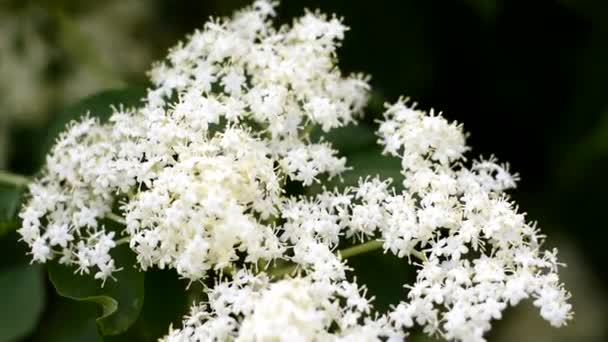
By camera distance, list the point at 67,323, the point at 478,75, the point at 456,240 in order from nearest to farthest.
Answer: the point at 456,240 < the point at 67,323 < the point at 478,75

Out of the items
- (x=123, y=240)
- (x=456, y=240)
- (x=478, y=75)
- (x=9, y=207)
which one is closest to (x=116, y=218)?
(x=123, y=240)

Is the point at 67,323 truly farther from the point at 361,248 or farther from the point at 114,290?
the point at 361,248

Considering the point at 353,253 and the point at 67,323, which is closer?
the point at 353,253

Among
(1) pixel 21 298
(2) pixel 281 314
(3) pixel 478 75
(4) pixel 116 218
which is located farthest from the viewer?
(3) pixel 478 75

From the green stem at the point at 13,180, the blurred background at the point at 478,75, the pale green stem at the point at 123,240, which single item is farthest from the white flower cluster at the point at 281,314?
the blurred background at the point at 478,75

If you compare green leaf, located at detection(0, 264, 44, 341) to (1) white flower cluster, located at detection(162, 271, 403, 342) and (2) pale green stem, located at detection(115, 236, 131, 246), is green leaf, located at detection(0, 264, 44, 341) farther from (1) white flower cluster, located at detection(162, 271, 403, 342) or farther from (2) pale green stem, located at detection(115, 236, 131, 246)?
(1) white flower cluster, located at detection(162, 271, 403, 342)

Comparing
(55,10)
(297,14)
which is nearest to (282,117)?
(297,14)

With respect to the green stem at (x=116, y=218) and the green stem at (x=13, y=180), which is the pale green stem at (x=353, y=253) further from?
the green stem at (x=13, y=180)
